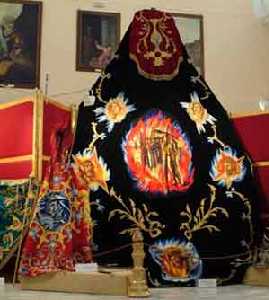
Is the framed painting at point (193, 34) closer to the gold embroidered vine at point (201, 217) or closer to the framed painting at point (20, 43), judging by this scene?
the framed painting at point (20, 43)

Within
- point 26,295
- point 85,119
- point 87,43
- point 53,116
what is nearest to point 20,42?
point 87,43

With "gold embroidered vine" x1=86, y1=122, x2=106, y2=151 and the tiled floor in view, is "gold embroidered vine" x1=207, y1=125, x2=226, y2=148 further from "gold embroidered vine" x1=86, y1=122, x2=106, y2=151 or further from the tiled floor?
the tiled floor

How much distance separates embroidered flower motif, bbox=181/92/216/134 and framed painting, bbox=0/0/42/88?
225 cm

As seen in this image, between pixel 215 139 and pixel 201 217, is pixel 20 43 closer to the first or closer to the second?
pixel 215 139

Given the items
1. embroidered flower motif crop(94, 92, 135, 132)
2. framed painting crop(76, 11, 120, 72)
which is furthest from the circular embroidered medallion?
framed painting crop(76, 11, 120, 72)

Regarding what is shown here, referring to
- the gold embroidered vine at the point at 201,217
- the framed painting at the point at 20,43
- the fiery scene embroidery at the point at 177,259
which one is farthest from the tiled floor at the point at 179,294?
the framed painting at the point at 20,43

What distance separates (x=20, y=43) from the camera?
226 inches

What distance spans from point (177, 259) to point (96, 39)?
3209 mm

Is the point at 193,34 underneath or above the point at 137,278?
above

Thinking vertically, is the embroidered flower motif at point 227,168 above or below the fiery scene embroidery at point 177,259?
above

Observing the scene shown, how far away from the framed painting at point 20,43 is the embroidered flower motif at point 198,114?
225 cm

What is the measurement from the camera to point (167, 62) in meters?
4.04

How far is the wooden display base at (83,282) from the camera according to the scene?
2.98 meters

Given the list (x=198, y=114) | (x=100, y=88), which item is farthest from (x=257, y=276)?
(x=100, y=88)
